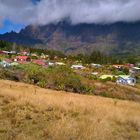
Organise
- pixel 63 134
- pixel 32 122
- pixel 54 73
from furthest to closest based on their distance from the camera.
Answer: pixel 54 73 → pixel 32 122 → pixel 63 134

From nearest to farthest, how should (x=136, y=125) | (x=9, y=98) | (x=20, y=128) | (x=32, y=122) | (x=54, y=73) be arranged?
(x=20, y=128)
(x=32, y=122)
(x=136, y=125)
(x=9, y=98)
(x=54, y=73)

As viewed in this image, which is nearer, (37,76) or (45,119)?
(45,119)

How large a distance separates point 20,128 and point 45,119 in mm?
1286

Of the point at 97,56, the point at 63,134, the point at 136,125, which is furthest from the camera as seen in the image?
the point at 97,56

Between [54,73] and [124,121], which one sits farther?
[54,73]

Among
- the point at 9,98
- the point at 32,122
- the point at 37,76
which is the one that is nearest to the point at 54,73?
the point at 37,76

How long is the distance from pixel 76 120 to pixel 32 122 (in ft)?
4.25

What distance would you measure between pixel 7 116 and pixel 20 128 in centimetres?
110

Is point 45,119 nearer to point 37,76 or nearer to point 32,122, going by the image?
point 32,122

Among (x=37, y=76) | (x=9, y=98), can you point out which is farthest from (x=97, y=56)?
(x=9, y=98)

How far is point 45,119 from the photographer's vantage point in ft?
32.1

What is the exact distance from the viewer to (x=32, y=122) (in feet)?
30.6

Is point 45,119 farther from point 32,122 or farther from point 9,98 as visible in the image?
point 9,98

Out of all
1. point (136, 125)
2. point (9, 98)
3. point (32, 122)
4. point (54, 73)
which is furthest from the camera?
point (54, 73)
